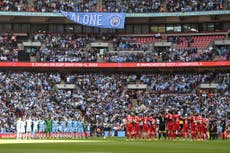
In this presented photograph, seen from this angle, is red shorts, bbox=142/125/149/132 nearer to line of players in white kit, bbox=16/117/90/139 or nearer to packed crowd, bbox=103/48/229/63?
line of players in white kit, bbox=16/117/90/139

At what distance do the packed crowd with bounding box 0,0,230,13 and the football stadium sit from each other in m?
0.14

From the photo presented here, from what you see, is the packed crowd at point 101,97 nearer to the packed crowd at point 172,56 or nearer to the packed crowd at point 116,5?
the packed crowd at point 172,56

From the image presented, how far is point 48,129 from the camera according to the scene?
5597 centimetres

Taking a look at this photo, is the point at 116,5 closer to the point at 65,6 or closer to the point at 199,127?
the point at 65,6

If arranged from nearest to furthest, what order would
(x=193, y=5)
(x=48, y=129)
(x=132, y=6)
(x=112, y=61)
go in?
(x=48, y=129) → (x=112, y=61) → (x=193, y=5) → (x=132, y=6)

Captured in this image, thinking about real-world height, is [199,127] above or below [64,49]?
below

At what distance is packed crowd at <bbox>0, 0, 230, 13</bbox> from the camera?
7825cm

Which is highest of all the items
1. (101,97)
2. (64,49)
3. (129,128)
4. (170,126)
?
(64,49)

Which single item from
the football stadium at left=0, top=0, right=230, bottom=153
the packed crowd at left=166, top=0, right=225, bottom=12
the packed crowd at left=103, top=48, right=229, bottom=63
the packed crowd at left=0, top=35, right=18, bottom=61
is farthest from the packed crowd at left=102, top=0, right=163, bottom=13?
the packed crowd at left=0, top=35, right=18, bottom=61

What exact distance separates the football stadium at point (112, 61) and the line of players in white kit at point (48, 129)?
509 centimetres

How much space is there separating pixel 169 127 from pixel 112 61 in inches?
1053

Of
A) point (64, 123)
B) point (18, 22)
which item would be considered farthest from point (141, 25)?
point (64, 123)

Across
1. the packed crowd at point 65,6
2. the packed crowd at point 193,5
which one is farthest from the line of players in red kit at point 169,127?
the packed crowd at point 65,6

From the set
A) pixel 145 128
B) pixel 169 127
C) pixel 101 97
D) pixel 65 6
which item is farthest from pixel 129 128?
pixel 65 6
